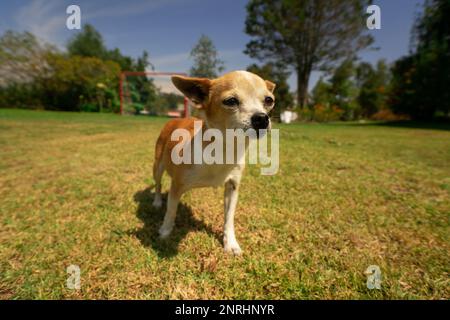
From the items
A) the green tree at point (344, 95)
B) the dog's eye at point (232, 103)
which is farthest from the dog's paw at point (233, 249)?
the green tree at point (344, 95)

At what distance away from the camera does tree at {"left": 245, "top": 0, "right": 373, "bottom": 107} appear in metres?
25.1

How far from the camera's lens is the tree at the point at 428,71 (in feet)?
69.1

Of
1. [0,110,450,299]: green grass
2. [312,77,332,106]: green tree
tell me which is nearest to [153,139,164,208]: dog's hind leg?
[0,110,450,299]: green grass

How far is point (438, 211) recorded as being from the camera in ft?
10.7

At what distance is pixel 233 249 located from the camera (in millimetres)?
2389

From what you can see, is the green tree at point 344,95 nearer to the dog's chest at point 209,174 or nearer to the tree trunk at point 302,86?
the tree trunk at point 302,86

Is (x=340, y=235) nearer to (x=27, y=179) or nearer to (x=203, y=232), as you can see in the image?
(x=203, y=232)

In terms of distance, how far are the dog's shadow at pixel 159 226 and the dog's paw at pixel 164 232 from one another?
0.04 m

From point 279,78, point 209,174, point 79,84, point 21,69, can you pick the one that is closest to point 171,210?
point 209,174

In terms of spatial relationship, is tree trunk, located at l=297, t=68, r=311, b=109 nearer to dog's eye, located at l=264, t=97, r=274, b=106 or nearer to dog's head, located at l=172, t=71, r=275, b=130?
dog's eye, located at l=264, t=97, r=274, b=106

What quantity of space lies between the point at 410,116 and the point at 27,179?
3284 centimetres

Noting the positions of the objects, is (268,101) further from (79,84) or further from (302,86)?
(79,84)

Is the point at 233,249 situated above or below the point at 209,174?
below

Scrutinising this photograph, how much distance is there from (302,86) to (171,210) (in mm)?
30381
